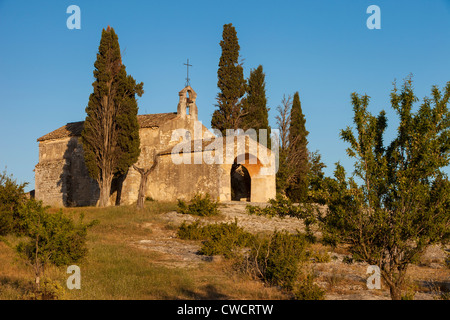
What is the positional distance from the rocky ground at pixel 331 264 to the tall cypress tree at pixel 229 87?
11.3 meters

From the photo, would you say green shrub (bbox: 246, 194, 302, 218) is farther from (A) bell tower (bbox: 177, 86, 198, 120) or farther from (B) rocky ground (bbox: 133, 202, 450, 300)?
(A) bell tower (bbox: 177, 86, 198, 120)

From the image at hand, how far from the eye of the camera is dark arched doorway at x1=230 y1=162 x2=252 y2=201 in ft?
99.2

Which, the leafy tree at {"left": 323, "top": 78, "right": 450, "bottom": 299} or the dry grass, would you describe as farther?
the dry grass

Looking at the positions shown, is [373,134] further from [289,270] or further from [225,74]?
[225,74]

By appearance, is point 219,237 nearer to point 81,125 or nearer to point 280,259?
point 280,259

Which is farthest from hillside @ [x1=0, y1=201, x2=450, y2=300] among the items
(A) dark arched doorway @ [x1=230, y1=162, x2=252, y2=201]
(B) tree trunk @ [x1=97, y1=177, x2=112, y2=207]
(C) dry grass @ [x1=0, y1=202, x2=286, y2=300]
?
(A) dark arched doorway @ [x1=230, y1=162, x2=252, y2=201]

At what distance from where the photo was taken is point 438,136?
7.20 meters

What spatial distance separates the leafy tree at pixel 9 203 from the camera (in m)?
14.8

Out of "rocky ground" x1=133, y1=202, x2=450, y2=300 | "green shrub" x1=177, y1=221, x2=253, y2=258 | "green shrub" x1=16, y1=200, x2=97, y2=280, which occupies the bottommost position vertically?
"rocky ground" x1=133, y1=202, x2=450, y2=300

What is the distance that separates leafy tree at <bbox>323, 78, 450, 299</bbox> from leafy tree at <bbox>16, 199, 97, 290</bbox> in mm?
5818

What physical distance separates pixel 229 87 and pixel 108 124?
9012 millimetres

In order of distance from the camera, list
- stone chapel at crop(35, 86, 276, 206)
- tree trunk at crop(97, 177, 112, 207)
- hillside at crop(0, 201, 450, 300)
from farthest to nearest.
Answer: tree trunk at crop(97, 177, 112, 207)
stone chapel at crop(35, 86, 276, 206)
hillside at crop(0, 201, 450, 300)

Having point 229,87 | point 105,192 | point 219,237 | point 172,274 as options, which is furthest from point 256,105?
point 172,274
